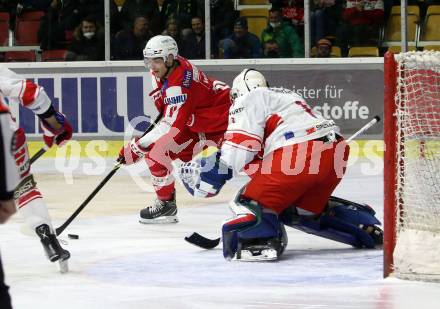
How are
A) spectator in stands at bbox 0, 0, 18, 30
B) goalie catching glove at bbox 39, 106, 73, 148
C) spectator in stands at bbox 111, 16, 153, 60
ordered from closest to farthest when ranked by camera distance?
goalie catching glove at bbox 39, 106, 73, 148 < spectator in stands at bbox 111, 16, 153, 60 < spectator in stands at bbox 0, 0, 18, 30

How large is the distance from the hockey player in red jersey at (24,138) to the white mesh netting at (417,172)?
4.86 ft

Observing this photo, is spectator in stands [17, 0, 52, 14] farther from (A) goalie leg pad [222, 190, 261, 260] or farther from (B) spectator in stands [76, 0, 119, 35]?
(A) goalie leg pad [222, 190, 261, 260]

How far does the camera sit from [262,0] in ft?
38.9

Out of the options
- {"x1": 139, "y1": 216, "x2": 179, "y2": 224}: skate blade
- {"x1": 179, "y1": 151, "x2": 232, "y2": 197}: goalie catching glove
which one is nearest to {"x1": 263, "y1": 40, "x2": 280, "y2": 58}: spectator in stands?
{"x1": 139, "y1": 216, "x2": 179, "y2": 224}: skate blade

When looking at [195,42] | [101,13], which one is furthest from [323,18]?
[101,13]

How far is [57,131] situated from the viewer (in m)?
5.45

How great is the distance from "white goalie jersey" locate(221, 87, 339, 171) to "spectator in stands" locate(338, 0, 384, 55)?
5429 mm

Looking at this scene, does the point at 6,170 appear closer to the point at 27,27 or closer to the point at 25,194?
the point at 25,194

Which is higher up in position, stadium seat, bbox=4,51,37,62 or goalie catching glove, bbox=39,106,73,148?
stadium seat, bbox=4,51,37,62

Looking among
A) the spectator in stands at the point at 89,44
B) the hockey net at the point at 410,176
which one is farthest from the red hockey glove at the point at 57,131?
the spectator in stands at the point at 89,44

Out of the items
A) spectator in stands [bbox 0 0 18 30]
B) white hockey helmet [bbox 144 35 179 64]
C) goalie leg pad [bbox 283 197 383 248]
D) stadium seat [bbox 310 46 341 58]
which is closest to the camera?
goalie leg pad [bbox 283 197 383 248]

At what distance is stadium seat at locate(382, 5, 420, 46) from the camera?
11.1 m

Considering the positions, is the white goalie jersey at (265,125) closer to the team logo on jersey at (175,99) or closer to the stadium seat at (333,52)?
the team logo on jersey at (175,99)

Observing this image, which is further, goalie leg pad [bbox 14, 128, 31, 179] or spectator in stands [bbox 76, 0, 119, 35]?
spectator in stands [bbox 76, 0, 119, 35]
